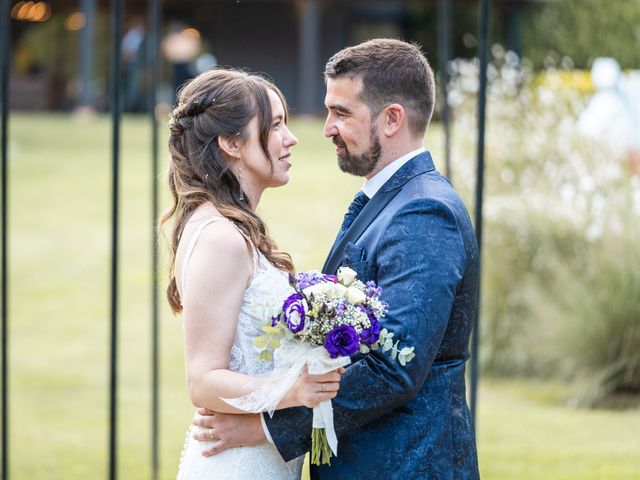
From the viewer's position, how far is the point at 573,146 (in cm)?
938

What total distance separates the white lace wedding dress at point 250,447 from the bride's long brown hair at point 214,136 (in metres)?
0.10

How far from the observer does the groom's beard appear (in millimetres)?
2715

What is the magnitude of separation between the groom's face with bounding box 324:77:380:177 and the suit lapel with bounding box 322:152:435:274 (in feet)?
0.25

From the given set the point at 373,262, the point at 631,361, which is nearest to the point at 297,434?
the point at 373,262

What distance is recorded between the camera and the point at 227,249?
2.62 metres

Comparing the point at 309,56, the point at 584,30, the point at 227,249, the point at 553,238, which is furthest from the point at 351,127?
the point at 309,56

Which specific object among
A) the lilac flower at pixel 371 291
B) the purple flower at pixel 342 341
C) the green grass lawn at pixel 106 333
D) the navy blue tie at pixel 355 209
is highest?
the navy blue tie at pixel 355 209

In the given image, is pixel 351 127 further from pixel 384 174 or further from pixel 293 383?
pixel 293 383

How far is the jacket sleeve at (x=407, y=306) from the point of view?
2449 mm

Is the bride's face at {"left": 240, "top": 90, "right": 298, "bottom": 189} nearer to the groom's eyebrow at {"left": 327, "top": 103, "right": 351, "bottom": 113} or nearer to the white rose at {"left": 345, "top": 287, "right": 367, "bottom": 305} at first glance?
the groom's eyebrow at {"left": 327, "top": 103, "right": 351, "bottom": 113}

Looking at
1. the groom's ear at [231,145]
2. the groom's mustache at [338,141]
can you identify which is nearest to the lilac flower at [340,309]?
the groom's mustache at [338,141]

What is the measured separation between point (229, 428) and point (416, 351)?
1.79 ft

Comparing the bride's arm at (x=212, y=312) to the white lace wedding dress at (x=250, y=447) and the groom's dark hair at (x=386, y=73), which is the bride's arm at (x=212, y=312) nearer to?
the white lace wedding dress at (x=250, y=447)

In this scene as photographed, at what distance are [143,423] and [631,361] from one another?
3854 mm
